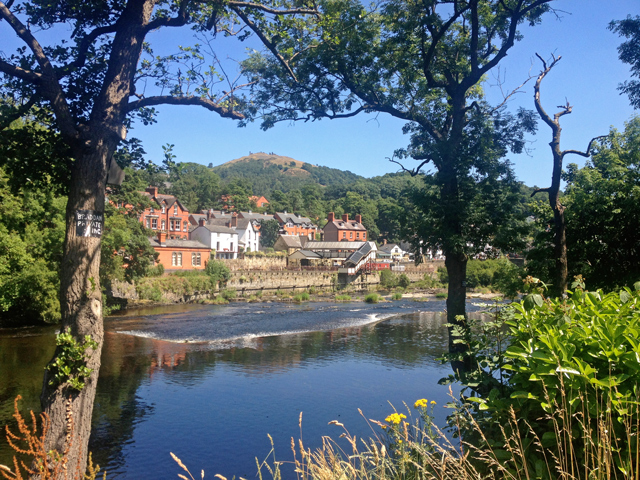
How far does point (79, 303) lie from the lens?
5.20 meters

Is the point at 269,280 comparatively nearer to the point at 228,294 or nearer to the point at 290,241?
the point at 228,294

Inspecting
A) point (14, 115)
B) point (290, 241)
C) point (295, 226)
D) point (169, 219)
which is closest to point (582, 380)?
point (14, 115)

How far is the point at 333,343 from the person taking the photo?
70.9 feet

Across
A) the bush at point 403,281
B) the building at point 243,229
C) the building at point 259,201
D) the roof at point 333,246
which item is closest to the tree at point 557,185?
the bush at point 403,281

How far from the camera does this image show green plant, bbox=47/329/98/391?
196 inches

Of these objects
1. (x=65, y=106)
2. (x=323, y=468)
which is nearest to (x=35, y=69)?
(x=65, y=106)

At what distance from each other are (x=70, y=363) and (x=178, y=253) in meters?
45.6

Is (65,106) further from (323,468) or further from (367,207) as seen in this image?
(367,207)

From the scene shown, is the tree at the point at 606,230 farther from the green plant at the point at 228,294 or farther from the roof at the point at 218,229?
the roof at the point at 218,229

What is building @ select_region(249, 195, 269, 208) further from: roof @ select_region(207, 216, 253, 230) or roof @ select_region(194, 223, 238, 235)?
roof @ select_region(194, 223, 238, 235)

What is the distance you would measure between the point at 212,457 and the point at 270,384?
499cm

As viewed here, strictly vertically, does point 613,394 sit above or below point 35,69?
below

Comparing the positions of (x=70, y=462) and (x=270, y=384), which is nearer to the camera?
(x=70, y=462)

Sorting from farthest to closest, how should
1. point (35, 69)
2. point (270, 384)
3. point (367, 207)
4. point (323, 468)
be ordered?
point (367, 207), point (270, 384), point (35, 69), point (323, 468)
